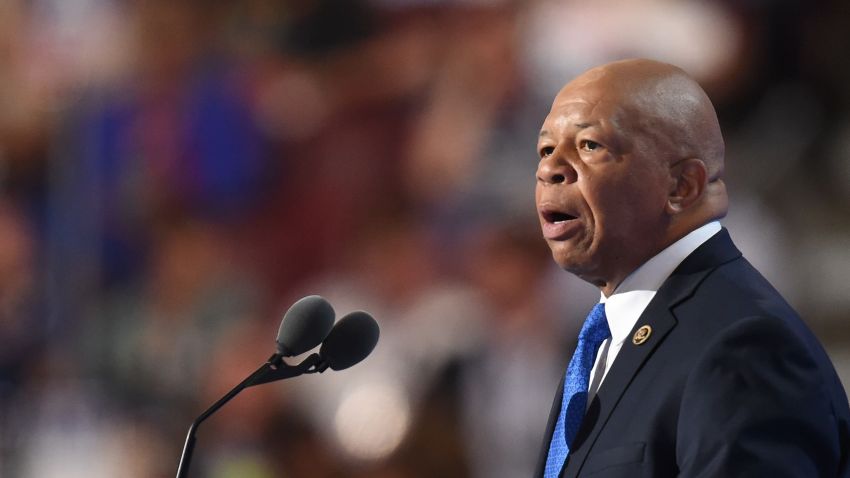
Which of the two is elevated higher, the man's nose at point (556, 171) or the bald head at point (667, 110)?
the bald head at point (667, 110)

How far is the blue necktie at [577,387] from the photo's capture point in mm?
2004

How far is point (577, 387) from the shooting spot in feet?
6.66

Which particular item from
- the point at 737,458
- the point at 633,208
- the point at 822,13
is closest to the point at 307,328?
the point at 633,208

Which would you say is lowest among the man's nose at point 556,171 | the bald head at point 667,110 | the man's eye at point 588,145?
the man's nose at point 556,171

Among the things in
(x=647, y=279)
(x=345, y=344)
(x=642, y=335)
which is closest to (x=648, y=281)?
(x=647, y=279)

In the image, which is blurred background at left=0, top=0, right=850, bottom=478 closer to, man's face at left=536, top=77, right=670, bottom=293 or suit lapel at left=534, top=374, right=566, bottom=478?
suit lapel at left=534, top=374, right=566, bottom=478

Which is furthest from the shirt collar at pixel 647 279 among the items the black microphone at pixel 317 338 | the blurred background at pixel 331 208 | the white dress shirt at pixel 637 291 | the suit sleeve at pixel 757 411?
the blurred background at pixel 331 208

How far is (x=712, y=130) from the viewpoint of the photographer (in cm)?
201

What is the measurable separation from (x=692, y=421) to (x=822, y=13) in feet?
9.17

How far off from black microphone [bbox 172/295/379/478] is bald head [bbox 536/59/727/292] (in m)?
0.35

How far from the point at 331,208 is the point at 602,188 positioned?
306 cm

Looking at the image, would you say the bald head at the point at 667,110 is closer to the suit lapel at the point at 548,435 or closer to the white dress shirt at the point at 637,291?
the white dress shirt at the point at 637,291

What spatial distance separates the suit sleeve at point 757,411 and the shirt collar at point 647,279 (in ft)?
0.85

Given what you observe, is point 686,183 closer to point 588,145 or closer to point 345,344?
point 588,145
